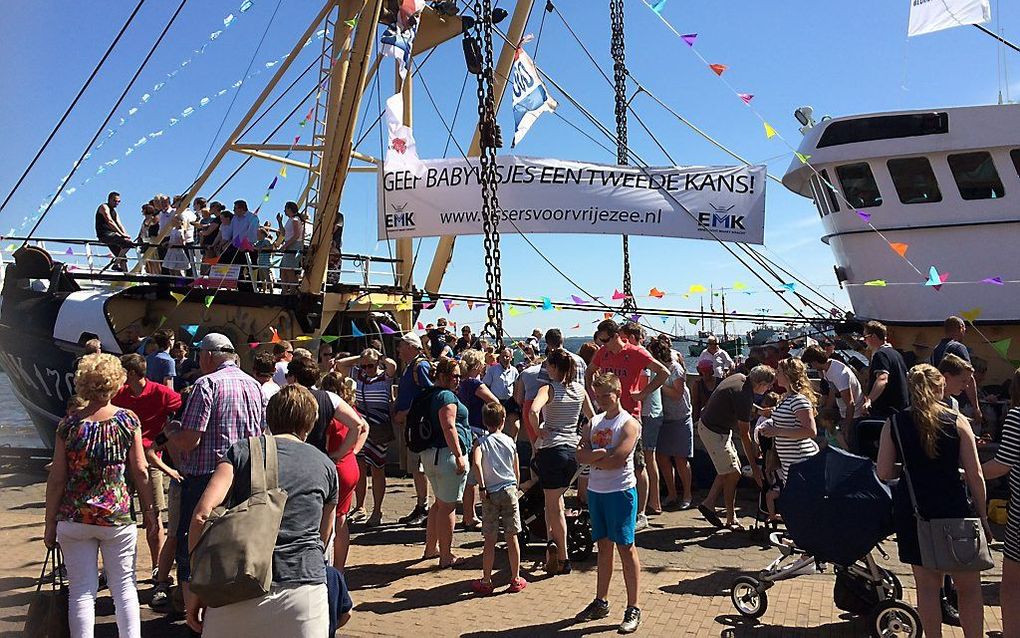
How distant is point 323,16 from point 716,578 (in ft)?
41.5

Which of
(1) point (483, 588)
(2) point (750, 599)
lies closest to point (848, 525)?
(2) point (750, 599)

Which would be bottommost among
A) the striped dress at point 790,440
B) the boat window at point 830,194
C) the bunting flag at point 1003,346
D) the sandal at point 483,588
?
the sandal at point 483,588

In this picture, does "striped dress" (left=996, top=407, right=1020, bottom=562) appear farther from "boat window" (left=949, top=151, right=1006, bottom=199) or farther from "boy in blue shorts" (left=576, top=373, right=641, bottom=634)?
"boat window" (left=949, top=151, right=1006, bottom=199)

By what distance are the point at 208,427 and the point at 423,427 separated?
200 cm

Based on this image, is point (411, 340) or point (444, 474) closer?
point (444, 474)

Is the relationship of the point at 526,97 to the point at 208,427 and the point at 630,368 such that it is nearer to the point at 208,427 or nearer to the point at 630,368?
the point at 630,368

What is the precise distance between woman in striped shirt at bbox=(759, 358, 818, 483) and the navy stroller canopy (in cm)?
85

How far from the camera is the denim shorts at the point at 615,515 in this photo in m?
4.87

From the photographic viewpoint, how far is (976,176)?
11648 millimetres

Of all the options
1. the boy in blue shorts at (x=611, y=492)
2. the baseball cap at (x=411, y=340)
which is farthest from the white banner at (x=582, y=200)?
the boy in blue shorts at (x=611, y=492)

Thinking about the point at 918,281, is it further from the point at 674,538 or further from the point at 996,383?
the point at 674,538

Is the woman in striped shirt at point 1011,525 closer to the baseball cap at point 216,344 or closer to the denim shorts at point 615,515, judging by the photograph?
the denim shorts at point 615,515

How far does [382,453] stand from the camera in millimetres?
7570

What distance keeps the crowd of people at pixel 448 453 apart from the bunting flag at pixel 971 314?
14.5 ft
